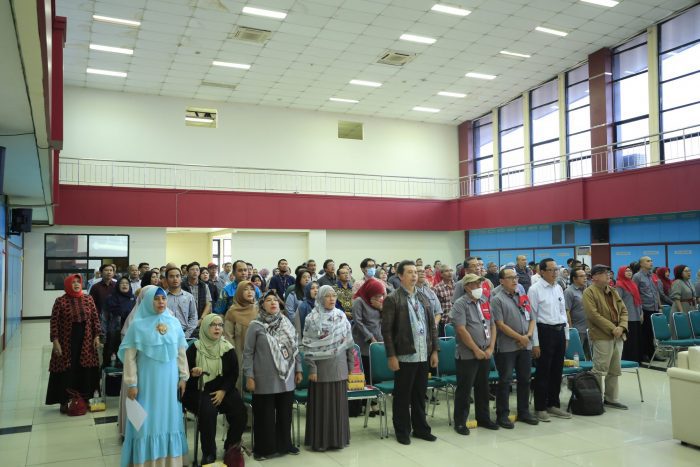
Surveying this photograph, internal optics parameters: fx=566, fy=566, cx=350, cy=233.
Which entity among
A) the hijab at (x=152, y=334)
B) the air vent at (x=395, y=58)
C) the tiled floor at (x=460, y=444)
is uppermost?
the air vent at (x=395, y=58)

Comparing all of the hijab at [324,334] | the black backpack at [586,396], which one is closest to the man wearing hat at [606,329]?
the black backpack at [586,396]

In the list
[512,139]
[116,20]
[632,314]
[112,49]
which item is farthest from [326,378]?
[512,139]

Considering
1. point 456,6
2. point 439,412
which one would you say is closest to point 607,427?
point 439,412

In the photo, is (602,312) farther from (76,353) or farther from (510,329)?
(76,353)

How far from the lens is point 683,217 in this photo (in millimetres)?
13820

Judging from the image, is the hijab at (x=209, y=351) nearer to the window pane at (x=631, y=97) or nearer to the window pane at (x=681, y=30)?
the window pane at (x=681, y=30)

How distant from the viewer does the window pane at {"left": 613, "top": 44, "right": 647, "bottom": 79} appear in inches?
634

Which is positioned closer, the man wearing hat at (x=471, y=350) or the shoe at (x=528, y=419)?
the man wearing hat at (x=471, y=350)

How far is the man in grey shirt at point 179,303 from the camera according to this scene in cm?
643

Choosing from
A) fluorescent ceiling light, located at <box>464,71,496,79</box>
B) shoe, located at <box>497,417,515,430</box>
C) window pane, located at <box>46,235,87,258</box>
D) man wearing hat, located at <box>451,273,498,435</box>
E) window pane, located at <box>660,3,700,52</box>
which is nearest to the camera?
man wearing hat, located at <box>451,273,498,435</box>

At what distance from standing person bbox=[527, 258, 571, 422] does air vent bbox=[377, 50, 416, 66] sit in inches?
473

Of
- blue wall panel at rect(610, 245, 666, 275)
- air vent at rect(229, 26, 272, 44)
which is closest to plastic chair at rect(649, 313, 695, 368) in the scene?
blue wall panel at rect(610, 245, 666, 275)

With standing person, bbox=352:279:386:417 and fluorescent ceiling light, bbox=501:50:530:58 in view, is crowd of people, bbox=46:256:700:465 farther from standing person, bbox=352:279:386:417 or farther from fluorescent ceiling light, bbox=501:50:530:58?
fluorescent ceiling light, bbox=501:50:530:58

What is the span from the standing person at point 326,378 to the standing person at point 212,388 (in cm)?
71
